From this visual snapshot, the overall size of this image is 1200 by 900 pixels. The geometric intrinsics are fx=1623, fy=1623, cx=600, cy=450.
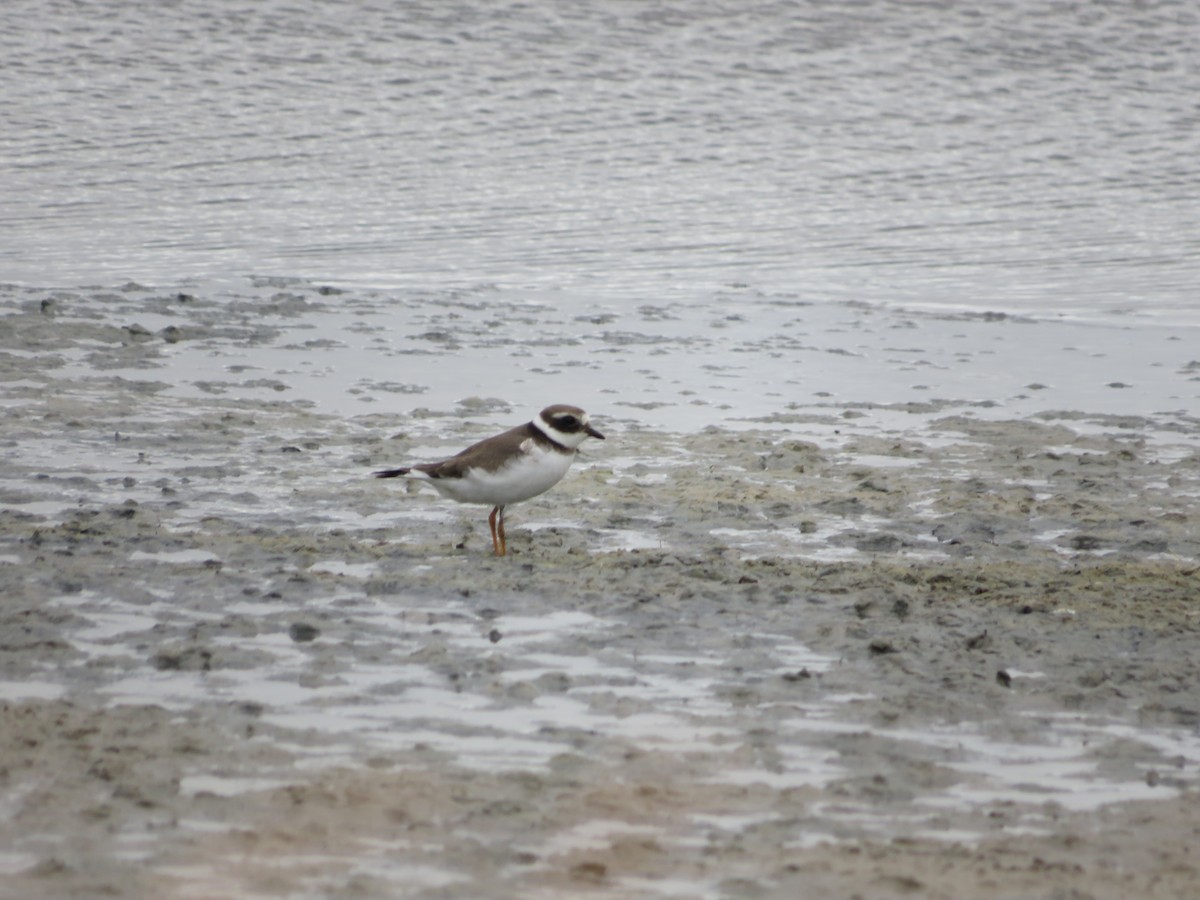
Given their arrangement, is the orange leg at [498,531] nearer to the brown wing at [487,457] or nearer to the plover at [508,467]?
the plover at [508,467]

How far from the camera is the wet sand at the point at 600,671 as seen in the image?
5.14 meters

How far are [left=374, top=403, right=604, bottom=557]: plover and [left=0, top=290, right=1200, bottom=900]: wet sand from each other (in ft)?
1.01

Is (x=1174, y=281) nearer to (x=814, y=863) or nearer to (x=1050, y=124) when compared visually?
(x=1050, y=124)

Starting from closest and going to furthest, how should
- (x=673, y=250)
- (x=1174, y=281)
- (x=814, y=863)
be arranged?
(x=814, y=863)
(x=1174, y=281)
(x=673, y=250)

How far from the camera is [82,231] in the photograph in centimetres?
1984

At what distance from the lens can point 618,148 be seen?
26.2 meters

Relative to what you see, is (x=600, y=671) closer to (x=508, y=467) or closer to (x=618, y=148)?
(x=508, y=467)

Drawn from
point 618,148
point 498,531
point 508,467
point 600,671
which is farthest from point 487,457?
point 618,148

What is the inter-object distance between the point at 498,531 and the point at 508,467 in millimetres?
408

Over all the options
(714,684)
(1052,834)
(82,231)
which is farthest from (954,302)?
(1052,834)

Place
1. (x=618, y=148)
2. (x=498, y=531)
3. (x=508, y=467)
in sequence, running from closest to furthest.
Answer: (x=508, y=467) < (x=498, y=531) < (x=618, y=148)

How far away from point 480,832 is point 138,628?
2.48 meters

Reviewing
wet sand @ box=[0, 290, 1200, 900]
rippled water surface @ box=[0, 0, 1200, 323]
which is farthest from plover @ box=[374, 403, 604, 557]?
rippled water surface @ box=[0, 0, 1200, 323]

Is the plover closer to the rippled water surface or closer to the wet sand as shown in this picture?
the wet sand
